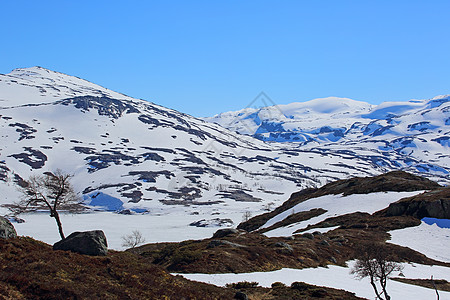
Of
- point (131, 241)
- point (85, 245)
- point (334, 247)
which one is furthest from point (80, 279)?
point (131, 241)

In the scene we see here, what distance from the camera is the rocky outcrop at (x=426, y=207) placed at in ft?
234

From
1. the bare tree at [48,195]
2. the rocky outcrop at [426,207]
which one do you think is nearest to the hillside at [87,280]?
the bare tree at [48,195]

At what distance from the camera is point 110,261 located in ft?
76.7

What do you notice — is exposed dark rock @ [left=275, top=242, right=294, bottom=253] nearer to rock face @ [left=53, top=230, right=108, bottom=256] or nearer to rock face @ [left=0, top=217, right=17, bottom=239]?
rock face @ [left=53, top=230, right=108, bottom=256]

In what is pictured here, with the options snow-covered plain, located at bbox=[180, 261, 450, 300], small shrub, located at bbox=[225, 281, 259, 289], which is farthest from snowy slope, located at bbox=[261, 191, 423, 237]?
small shrub, located at bbox=[225, 281, 259, 289]

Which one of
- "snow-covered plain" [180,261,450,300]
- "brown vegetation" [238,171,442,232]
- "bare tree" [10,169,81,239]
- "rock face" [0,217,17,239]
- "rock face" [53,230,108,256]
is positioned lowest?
"snow-covered plain" [180,261,450,300]

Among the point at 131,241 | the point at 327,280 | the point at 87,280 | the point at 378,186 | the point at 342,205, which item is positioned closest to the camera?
the point at 87,280

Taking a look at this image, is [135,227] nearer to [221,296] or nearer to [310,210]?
[310,210]

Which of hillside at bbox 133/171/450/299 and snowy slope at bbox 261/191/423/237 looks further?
snowy slope at bbox 261/191/423/237

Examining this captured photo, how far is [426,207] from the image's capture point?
2899 inches

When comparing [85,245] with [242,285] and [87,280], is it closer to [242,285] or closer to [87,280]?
[87,280]

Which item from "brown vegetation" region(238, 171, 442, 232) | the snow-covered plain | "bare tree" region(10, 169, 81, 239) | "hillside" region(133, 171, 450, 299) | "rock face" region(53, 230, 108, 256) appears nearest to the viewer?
"rock face" region(53, 230, 108, 256)

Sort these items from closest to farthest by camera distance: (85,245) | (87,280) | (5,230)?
1. (87,280)
2. (5,230)
3. (85,245)

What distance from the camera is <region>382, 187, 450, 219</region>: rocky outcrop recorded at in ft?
234
